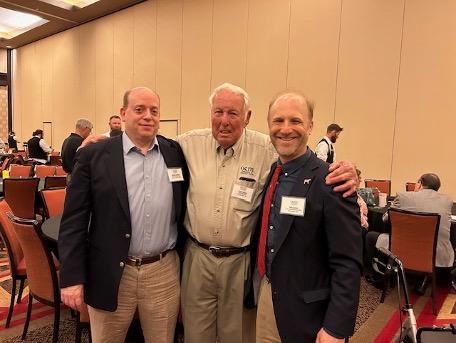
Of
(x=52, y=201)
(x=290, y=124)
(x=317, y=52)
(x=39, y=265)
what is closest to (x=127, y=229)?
(x=290, y=124)

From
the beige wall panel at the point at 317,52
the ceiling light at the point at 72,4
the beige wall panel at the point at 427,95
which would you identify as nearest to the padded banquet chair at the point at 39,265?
the beige wall panel at the point at 317,52

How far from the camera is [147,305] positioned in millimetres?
1697

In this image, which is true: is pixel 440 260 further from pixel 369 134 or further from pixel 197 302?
pixel 369 134

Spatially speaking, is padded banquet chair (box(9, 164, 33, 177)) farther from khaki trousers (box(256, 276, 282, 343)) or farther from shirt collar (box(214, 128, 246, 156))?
khaki trousers (box(256, 276, 282, 343))

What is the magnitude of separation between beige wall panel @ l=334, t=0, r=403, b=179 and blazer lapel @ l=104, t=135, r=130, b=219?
574cm

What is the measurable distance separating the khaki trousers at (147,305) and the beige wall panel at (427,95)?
551 centimetres

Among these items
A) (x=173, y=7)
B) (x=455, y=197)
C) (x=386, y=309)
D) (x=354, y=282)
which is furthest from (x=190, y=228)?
(x=173, y=7)

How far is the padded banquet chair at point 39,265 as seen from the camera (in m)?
2.27

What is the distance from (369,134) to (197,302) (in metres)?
5.61

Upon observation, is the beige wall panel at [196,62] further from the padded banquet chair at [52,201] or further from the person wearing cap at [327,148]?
the padded banquet chair at [52,201]

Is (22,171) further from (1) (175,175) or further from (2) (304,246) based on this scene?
(2) (304,246)

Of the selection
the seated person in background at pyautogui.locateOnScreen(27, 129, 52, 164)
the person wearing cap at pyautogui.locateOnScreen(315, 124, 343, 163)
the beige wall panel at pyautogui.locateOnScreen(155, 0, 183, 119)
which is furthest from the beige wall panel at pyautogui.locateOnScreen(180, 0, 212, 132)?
the seated person in background at pyautogui.locateOnScreen(27, 129, 52, 164)

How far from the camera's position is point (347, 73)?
6.56 metres

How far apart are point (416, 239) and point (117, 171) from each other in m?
2.85
